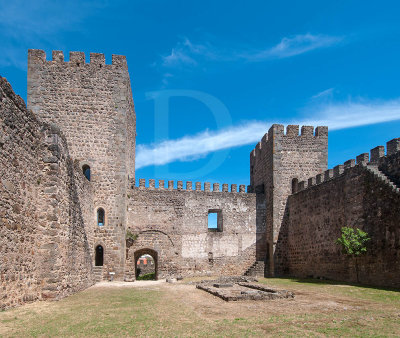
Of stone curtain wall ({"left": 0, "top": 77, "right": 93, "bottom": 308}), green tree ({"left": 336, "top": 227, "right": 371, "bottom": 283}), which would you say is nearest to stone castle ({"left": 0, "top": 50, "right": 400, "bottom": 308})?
stone curtain wall ({"left": 0, "top": 77, "right": 93, "bottom": 308})

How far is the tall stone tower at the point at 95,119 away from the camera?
20156 mm

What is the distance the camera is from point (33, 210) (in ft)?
36.0

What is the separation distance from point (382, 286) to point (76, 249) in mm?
11362

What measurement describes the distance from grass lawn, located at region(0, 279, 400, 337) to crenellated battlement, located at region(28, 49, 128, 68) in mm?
13515

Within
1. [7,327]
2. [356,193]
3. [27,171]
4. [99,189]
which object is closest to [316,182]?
[356,193]

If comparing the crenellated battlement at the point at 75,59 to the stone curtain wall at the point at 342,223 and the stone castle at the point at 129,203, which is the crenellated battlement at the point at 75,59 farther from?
the stone curtain wall at the point at 342,223

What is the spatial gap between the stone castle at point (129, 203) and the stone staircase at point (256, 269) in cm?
14

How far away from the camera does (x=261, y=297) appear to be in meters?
11.0

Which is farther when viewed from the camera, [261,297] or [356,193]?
[356,193]

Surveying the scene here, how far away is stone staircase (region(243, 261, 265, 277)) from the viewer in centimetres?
2323

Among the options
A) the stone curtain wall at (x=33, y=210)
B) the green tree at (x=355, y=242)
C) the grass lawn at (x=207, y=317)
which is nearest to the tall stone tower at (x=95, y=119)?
the stone curtain wall at (x=33, y=210)

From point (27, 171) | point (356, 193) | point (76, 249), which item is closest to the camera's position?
point (27, 171)

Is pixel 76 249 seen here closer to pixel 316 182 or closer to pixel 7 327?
pixel 7 327

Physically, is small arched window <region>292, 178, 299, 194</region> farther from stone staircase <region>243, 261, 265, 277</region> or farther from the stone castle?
stone staircase <region>243, 261, 265, 277</region>
